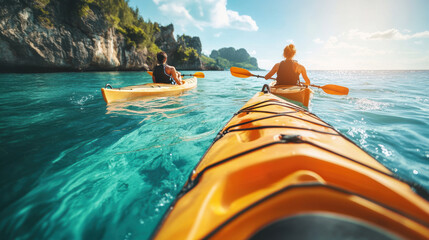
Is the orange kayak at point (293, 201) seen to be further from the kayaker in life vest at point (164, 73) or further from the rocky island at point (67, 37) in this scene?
the rocky island at point (67, 37)

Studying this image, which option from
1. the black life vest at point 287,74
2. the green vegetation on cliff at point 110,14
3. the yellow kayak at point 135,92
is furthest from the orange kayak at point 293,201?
the green vegetation on cliff at point 110,14

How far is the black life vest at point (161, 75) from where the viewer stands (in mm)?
5703

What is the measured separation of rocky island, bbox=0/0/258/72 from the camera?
13062mm

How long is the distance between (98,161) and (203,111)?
2610mm

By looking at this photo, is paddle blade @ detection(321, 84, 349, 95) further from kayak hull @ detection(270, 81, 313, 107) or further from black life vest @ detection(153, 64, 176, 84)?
black life vest @ detection(153, 64, 176, 84)

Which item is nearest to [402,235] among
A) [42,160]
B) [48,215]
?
[48,215]

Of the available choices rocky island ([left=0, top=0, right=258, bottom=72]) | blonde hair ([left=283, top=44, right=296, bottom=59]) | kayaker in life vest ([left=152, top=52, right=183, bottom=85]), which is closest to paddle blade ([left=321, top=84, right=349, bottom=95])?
blonde hair ([left=283, top=44, right=296, bottom=59])

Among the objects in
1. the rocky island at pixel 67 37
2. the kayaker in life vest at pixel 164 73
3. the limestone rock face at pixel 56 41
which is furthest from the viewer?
the rocky island at pixel 67 37

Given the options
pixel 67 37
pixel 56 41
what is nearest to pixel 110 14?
pixel 67 37

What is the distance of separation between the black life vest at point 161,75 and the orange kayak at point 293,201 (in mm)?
5503

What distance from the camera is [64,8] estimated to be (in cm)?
1678

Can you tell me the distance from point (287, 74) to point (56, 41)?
22.7m

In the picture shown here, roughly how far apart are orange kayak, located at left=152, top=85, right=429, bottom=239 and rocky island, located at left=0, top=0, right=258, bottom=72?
2175cm

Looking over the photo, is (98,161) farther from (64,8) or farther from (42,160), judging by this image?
(64,8)
